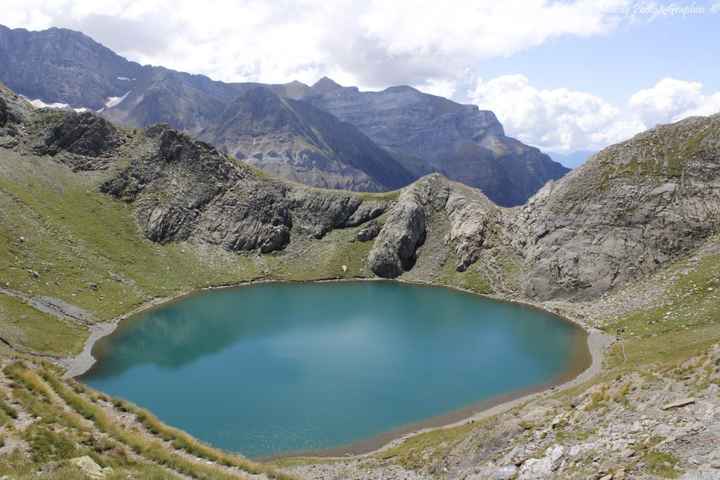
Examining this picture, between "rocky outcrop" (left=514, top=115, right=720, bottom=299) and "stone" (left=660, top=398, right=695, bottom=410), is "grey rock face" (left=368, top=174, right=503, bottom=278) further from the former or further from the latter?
"stone" (left=660, top=398, right=695, bottom=410)

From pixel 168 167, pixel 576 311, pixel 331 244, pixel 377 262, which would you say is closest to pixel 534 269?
pixel 576 311

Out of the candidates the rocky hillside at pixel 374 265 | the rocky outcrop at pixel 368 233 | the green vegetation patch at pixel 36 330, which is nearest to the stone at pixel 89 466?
the rocky hillside at pixel 374 265

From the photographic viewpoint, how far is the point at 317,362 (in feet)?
224

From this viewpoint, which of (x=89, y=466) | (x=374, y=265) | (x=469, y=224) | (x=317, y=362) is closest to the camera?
(x=89, y=466)

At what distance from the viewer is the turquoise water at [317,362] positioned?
168ft

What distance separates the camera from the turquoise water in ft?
168

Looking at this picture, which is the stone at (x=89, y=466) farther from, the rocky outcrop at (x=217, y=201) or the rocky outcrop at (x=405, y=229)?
the rocky outcrop at (x=405, y=229)

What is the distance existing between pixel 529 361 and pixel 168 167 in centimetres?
10924

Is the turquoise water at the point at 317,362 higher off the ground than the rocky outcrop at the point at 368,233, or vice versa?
the rocky outcrop at the point at 368,233

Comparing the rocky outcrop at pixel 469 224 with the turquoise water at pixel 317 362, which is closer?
the turquoise water at pixel 317 362

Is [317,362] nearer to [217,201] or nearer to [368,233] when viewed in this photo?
[368,233]

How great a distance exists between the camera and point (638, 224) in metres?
98.0

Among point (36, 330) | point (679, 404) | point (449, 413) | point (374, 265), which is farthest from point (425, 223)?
point (679, 404)

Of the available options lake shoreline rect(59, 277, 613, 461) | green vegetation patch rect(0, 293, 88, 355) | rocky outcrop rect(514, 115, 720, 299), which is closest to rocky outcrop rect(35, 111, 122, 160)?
lake shoreline rect(59, 277, 613, 461)
